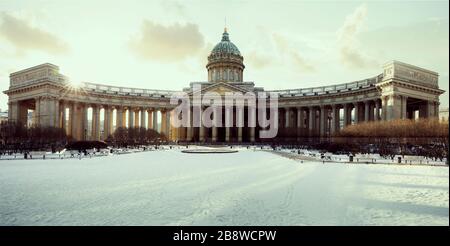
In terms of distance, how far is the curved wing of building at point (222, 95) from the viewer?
54.8m

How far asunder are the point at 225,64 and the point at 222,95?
2404cm

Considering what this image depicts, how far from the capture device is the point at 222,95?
7456cm

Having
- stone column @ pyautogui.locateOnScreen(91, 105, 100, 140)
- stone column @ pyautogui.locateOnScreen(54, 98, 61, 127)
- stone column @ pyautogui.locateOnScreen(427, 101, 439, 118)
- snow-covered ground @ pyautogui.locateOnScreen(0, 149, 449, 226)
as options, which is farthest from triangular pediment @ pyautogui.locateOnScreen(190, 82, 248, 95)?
snow-covered ground @ pyautogui.locateOnScreen(0, 149, 449, 226)

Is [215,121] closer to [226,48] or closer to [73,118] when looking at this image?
[226,48]

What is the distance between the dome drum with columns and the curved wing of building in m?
0.36

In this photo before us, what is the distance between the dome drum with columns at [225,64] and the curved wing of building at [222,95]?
36 centimetres

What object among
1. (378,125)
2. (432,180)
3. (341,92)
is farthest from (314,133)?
(432,180)

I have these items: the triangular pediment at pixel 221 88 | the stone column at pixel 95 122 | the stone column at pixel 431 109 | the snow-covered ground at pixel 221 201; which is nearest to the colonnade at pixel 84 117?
the stone column at pixel 95 122

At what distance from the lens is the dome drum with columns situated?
310 feet

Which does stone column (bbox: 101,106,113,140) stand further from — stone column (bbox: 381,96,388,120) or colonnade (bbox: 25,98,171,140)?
stone column (bbox: 381,96,388,120)

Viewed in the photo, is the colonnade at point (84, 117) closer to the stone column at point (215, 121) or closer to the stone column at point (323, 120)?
the stone column at point (215, 121)
